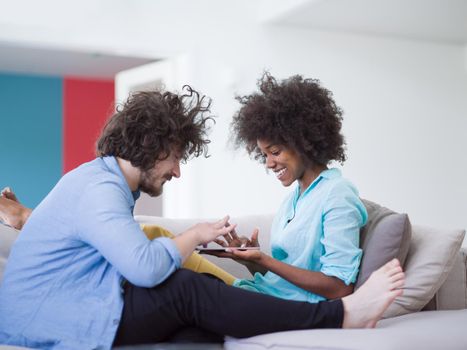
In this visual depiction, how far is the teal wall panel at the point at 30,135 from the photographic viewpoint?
9.36 meters

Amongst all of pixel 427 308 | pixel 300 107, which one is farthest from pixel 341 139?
pixel 427 308

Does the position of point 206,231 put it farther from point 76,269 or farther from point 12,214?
point 12,214

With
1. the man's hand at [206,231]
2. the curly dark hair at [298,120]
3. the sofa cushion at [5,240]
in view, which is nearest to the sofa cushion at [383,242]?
the curly dark hair at [298,120]

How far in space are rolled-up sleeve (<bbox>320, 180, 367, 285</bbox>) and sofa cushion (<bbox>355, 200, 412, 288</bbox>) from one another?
1.7 inches

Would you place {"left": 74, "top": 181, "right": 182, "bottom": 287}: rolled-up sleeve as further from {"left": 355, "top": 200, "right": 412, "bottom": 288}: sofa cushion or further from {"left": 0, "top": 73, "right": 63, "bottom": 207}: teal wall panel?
{"left": 0, "top": 73, "right": 63, "bottom": 207}: teal wall panel

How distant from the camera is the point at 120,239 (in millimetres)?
2184

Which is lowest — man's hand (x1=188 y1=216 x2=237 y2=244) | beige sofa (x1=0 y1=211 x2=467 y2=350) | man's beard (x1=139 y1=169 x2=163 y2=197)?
beige sofa (x1=0 y1=211 x2=467 y2=350)

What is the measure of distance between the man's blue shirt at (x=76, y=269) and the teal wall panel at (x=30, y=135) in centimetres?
723

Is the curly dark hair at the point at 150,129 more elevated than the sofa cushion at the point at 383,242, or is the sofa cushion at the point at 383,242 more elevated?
the curly dark hair at the point at 150,129

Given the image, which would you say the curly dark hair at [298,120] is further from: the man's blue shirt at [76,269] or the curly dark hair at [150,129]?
the man's blue shirt at [76,269]

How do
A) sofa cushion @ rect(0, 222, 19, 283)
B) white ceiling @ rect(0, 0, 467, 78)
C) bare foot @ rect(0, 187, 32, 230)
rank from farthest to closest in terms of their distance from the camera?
white ceiling @ rect(0, 0, 467, 78), bare foot @ rect(0, 187, 32, 230), sofa cushion @ rect(0, 222, 19, 283)

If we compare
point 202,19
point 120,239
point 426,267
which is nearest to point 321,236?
point 426,267

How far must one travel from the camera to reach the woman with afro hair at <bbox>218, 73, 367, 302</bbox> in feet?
8.55

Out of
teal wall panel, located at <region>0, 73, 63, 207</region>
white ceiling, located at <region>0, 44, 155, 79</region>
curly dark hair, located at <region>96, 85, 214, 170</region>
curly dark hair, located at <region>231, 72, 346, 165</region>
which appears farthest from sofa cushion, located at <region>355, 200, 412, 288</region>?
teal wall panel, located at <region>0, 73, 63, 207</region>
